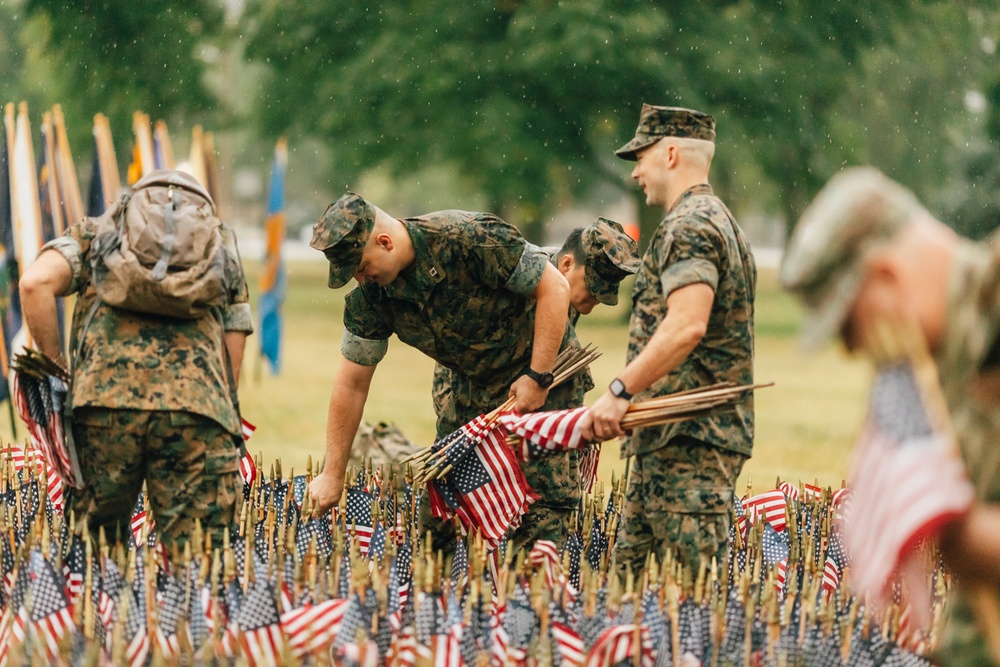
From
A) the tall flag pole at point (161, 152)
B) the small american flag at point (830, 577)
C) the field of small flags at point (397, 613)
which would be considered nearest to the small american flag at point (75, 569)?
the field of small flags at point (397, 613)

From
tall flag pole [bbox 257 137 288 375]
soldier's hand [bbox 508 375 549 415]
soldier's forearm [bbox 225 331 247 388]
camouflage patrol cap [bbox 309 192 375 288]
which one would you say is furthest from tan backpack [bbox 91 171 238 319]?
tall flag pole [bbox 257 137 288 375]

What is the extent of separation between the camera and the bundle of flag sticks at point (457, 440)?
5.83 metres

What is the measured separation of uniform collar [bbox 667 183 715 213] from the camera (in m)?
5.44

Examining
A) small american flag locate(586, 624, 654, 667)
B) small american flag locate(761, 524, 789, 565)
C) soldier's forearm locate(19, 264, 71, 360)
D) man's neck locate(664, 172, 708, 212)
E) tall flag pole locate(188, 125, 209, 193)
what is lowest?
small american flag locate(586, 624, 654, 667)

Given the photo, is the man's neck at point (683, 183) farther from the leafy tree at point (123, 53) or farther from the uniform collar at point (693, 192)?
the leafy tree at point (123, 53)

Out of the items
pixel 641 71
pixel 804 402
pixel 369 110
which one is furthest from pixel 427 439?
pixel 369 110

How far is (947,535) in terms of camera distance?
9.29ft

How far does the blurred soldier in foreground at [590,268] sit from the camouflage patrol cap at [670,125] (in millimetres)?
989

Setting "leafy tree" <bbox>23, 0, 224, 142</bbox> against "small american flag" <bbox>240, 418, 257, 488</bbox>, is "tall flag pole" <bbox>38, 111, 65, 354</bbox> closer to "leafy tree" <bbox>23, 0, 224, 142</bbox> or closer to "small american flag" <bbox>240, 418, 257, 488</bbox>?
"small american flag" <bbox>240, 418, 257, 488</bbox>

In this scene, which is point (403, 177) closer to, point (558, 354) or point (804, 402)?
point (804, 402)

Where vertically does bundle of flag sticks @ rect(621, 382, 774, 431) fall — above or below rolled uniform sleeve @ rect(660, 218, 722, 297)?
below

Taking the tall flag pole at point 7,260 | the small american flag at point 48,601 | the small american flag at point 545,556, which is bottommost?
the small american flag at point 48,601

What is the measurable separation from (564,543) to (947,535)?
354 cm

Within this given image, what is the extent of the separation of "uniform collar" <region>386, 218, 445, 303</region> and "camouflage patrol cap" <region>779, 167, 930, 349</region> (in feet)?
10.1
